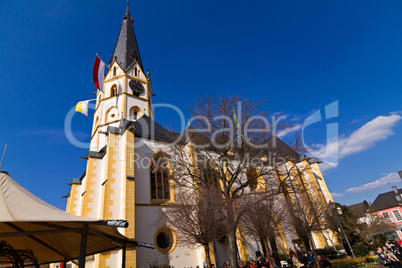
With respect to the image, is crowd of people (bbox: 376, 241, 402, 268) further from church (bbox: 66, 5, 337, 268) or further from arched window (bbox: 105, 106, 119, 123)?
arched window (bbox: 105, 106, 119, 123)

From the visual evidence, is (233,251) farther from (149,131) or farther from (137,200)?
(149,131)

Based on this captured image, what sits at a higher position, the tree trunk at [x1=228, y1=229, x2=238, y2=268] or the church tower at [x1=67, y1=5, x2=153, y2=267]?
the church tower at [x1=67, y1=5, x2=153, y2=267]

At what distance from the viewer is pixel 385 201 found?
41531mm

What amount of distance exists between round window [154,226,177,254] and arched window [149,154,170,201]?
2.09m

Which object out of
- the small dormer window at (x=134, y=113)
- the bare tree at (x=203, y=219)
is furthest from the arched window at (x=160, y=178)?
the small dormer window at (x=134, y=113)

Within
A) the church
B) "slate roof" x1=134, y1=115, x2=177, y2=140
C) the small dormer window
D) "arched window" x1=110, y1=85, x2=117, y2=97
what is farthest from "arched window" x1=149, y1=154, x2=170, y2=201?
"arched window" x1=110, y1=85, x2=117, y2=97

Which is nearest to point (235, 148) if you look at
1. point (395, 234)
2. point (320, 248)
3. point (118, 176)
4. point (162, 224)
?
point (162, 224)

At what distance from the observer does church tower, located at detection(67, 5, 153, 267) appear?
40.4 ft

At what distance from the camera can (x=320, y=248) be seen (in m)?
20.8

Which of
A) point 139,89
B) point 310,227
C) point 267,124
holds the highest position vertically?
Result: point 139,89

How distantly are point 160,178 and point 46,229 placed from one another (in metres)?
11.4

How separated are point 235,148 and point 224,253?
8052 mm

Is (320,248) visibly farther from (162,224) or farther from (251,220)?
(162,224)

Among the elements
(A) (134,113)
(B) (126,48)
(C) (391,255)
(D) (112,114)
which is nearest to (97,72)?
(D) (112,114)
